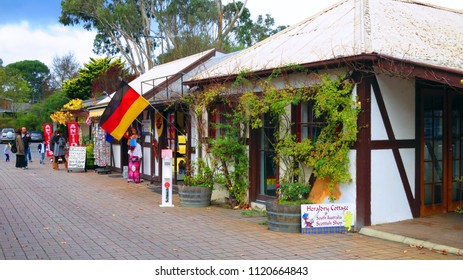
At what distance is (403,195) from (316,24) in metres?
4.20

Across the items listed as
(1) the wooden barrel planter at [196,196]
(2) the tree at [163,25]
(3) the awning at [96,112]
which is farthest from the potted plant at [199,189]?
(2) the tree at [163,25]

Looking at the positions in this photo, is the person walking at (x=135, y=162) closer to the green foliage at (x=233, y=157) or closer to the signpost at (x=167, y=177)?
the signpost at (x=167, y=177)

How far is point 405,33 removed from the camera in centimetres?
923

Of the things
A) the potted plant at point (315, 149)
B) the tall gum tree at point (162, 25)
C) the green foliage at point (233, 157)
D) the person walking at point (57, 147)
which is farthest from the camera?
the tall gum tree at point (162, 25)

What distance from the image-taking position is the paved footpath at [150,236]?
6.91m

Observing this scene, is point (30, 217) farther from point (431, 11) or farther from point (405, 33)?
point (431, 11)

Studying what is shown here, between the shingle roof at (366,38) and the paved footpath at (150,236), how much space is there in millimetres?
2891

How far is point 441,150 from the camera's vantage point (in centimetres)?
955

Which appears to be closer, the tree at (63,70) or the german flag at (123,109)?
the german flag at (123,109)

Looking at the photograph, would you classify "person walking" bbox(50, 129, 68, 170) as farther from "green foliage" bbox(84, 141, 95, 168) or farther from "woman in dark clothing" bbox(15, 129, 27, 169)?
"green foliage" bbox(84, 141, 95, 168)

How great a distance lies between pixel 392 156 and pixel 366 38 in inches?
77.9

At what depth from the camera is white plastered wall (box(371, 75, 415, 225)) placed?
A: 8336 millimetres

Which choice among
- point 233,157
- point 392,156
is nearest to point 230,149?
point 233,157

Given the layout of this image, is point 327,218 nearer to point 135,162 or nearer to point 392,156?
point 392,156
